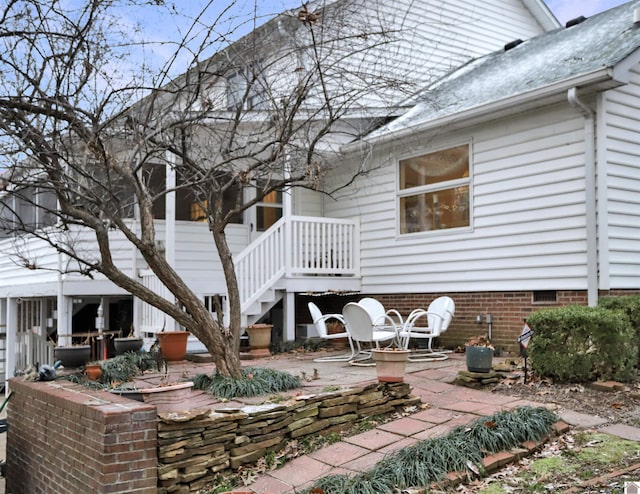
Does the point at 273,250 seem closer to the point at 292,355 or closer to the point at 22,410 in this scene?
the point at 292,355

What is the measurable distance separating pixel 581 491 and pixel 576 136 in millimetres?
5159

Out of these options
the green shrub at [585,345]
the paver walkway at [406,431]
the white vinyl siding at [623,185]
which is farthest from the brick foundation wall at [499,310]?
the paver walkway at [406,431]

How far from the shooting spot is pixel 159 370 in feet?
25.0

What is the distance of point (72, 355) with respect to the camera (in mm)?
6805

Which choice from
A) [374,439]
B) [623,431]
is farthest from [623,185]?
[374,439]

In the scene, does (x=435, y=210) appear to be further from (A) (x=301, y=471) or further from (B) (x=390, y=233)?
(A) (x=301, y=471)

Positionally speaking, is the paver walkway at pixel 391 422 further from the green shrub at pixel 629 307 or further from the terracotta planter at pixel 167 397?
the green shrub at pixel 629 307

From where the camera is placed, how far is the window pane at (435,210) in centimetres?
921

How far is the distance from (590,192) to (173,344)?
5842 mm

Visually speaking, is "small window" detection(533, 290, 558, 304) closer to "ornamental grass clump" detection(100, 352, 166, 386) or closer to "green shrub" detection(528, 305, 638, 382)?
"green shrub" detection(528, 305, 638, 382)

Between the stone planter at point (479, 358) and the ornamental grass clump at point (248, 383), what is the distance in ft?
5.88

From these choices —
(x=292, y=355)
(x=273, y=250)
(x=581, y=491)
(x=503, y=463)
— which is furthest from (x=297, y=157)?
(x=581, y=491)

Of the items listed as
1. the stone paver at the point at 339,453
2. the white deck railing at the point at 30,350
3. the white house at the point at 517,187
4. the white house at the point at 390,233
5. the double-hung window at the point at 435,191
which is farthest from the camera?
the white deck railing at the point at 30,350

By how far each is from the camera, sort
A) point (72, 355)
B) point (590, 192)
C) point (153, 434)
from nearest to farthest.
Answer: point (153, 434) < point (72, 355) < point (590, 192)
